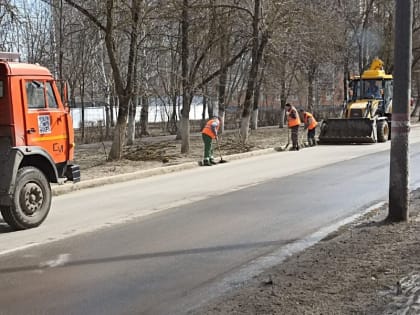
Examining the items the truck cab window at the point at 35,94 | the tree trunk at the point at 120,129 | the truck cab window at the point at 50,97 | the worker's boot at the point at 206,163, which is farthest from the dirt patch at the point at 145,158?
the truck cab window at the point at 35,94

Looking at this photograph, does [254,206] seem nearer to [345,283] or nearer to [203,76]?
[345,283]

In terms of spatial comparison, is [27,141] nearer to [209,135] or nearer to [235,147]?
[209,135]

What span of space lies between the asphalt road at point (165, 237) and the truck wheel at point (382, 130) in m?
10.3

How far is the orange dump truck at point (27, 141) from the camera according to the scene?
28.3ft

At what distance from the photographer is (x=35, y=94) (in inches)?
368

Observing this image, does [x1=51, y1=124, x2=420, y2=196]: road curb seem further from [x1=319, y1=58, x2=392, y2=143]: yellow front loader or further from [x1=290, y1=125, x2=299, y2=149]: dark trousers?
[x1=319, y1=58, x2=392, y2=143]: yellow front loader

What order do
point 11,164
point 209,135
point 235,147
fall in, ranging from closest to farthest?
point 11,164 < point 209,135 < point 235,147

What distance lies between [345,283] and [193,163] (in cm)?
1228

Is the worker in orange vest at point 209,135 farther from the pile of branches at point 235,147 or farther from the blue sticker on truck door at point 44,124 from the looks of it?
the blue sticker on truck door at point 44,124

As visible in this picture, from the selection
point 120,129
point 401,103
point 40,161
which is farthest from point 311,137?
point 401,103

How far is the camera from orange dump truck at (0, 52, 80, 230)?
28.3 ft

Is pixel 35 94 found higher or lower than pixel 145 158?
higher

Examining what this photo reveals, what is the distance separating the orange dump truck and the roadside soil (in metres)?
4.30

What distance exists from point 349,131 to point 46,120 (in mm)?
17076
